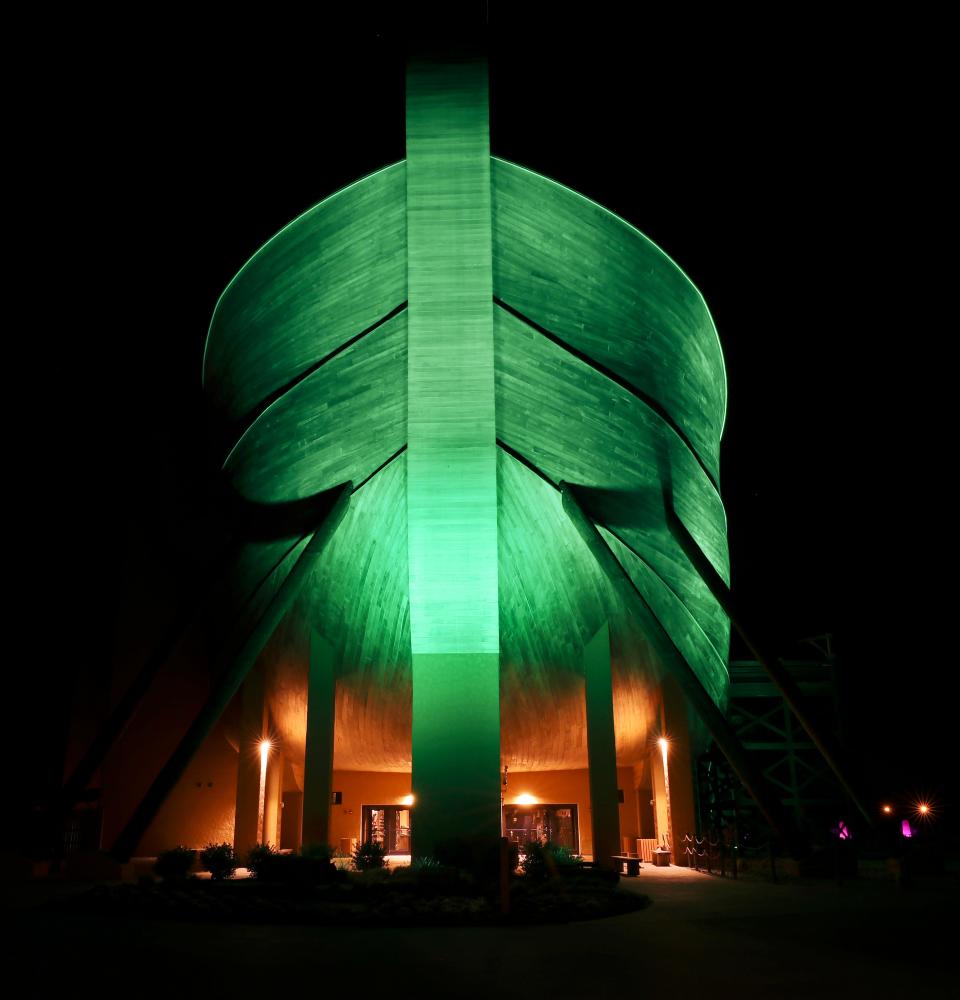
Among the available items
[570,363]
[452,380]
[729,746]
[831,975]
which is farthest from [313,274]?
[831,975]

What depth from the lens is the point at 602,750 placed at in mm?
15992

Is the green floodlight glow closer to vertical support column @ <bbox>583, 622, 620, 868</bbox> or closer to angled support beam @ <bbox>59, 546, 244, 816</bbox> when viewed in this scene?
vertical support column @ <bbox>583, 622, 620, 868</bbox>

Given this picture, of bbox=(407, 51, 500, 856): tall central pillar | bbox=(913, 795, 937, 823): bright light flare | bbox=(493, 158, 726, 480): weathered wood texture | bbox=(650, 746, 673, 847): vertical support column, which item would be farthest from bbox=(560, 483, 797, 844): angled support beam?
bbox=(913, 795, 937, 823): bright light flare

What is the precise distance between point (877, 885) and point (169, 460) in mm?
15259

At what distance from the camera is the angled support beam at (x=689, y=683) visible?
37.9 ft

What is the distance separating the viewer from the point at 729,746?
1192cm

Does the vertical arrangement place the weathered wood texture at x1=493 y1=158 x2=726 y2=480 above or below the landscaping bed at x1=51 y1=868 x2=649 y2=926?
above

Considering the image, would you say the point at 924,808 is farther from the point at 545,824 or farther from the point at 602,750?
the point at 602,750

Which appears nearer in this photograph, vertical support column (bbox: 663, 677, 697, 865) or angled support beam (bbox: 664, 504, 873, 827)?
angled support beam (bbox: 664, 504, 873, 827)

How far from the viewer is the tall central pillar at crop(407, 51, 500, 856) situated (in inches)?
473

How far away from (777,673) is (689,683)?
1276 mm

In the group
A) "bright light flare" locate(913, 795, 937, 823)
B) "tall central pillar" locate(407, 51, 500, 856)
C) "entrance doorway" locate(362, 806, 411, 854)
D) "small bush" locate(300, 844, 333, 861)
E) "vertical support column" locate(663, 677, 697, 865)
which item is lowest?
"bright light flare" locate(913, 795, 937, 823)

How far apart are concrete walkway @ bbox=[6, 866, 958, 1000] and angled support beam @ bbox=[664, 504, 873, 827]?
2403mm

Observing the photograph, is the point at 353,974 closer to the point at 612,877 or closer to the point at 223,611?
the point at 612,877
